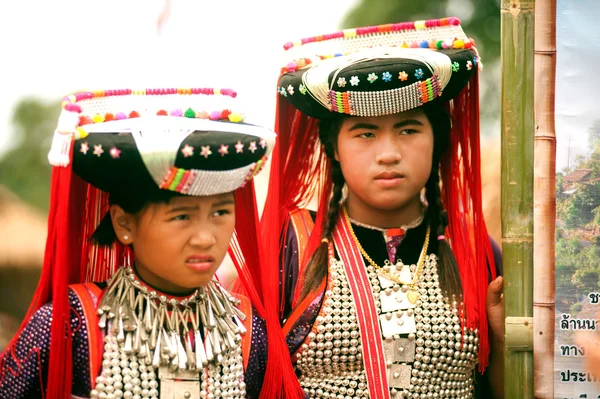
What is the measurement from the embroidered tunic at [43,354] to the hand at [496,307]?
1.13 meters

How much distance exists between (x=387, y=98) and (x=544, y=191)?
587 millimetres

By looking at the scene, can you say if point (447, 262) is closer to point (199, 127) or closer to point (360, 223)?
point (360, 223)

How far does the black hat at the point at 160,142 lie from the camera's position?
7.91 ft

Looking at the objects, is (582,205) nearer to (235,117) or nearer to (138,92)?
(235,117)

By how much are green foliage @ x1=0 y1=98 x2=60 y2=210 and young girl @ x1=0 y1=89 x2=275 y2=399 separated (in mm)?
3738

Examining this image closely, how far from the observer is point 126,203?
2.58m

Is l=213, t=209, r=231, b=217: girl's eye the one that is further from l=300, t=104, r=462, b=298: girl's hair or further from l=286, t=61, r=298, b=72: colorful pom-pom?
l=286, t=61, r=298, b=72: colorful pom-pom

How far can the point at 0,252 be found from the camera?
19.7 ft

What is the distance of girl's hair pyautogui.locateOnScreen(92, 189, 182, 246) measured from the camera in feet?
8.28

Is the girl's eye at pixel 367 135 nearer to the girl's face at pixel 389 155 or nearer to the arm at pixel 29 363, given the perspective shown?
the girl's face at pixel 389 155

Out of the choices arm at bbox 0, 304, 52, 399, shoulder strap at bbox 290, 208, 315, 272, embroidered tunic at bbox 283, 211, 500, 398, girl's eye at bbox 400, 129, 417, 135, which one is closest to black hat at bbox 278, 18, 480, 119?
girl's eye at bbox 400, 129, 417, 135

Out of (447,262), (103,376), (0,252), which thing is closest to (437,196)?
(447,262)

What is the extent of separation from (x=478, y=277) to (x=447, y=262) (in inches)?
4.7

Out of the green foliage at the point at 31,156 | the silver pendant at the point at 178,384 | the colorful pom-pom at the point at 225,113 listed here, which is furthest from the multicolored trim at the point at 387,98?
the green foliage at the point at 31,156
